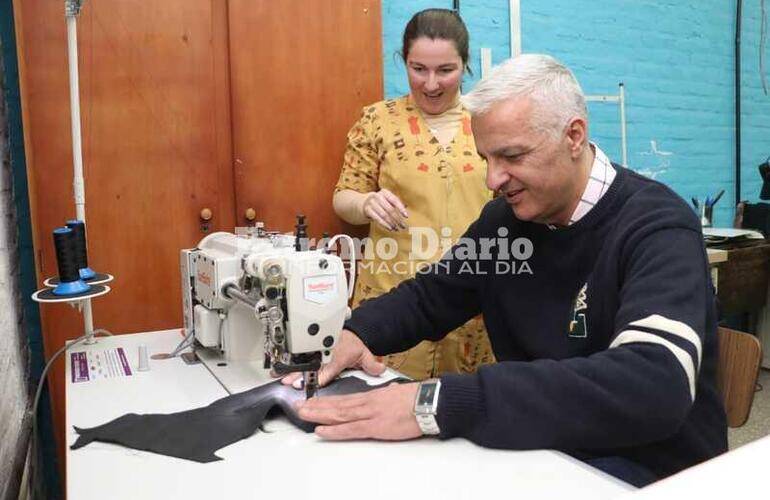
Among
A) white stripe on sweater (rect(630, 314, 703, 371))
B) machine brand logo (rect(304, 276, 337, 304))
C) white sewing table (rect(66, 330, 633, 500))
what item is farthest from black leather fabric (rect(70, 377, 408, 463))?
white stripe on sweater (rect(630, 314, 703, 371))

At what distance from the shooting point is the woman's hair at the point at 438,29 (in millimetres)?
2096

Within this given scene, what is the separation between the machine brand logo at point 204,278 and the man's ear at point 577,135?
0.90m

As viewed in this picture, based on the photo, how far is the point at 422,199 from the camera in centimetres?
214

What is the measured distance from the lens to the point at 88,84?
1.98 meters

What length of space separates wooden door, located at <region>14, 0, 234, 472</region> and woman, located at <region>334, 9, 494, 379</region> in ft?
1.62

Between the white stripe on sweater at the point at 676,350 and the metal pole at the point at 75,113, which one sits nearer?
the white stripe on sweater at the point at 676,350

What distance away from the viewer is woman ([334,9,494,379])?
2.13 meters

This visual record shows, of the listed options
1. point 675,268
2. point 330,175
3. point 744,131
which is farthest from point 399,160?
point 744,131

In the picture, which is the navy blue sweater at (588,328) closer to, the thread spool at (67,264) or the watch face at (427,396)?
the watch face at (427,396)

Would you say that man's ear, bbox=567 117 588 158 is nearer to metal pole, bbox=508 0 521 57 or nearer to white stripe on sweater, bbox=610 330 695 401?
white stripe on sweater, bbox=610 330 695 401

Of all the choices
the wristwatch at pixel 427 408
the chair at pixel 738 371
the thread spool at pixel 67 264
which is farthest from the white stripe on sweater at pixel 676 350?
the thread spool at pixel 67 264

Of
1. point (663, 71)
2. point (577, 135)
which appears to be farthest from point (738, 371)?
point (663, 71)

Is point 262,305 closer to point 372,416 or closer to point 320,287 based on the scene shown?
point 320,287

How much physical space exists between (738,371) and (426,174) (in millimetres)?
1071
